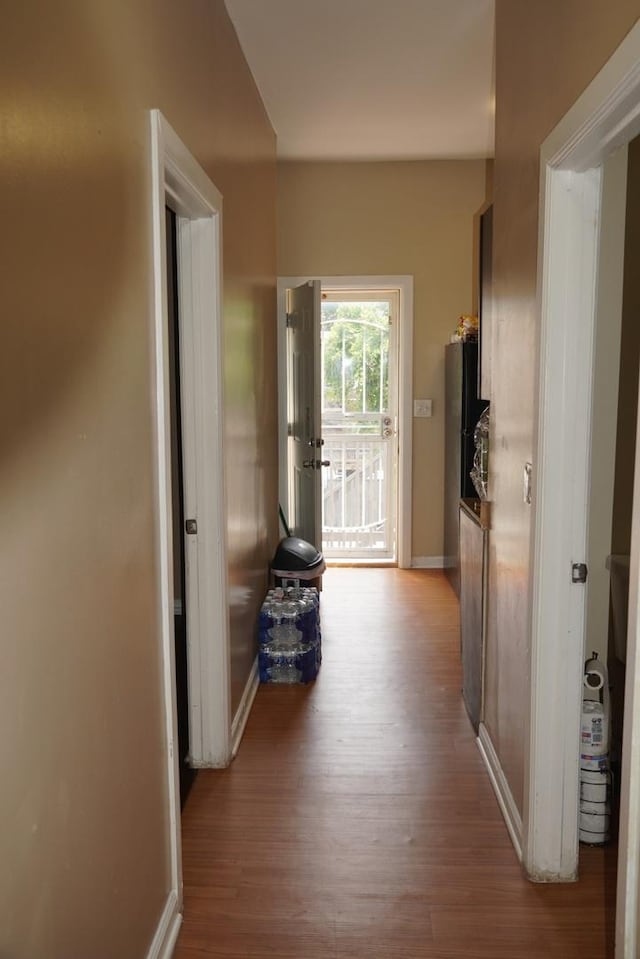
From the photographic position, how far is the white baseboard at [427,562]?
5.64 m

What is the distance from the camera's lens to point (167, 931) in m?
1.90

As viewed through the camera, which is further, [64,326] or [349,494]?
[349,494]

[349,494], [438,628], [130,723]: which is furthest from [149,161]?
[349,494]

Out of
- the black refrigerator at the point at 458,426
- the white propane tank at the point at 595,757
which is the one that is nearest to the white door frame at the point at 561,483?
the white propane tank at the point at 595,757

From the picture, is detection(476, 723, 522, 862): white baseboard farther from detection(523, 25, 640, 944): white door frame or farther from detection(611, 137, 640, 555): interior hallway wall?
detection(611, 137, 640, 555): interior hallway wall

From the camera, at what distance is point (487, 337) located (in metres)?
2.90

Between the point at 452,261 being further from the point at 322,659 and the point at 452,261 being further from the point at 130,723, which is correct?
the point at 130,723

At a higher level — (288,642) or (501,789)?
(288,642)

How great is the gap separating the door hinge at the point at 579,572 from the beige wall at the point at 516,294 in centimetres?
20

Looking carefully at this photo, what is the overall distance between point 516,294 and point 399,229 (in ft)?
10.6

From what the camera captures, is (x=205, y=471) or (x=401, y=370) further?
(x=401, y=370)

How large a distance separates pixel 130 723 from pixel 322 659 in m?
2.36

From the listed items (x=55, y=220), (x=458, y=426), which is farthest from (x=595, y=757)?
(x=458, y=426)

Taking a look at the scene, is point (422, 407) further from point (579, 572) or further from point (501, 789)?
point (579, 572)
